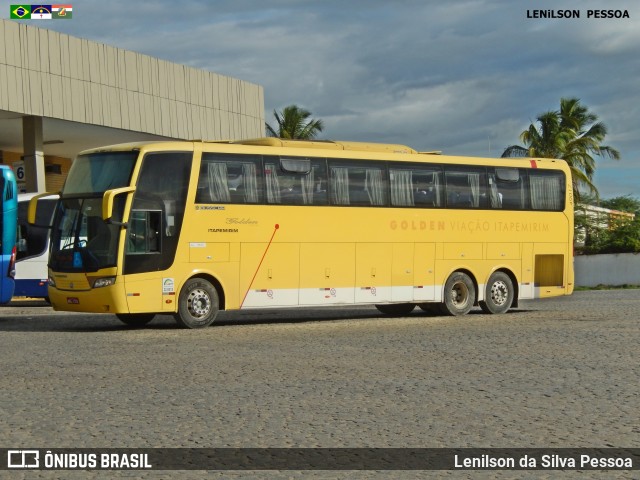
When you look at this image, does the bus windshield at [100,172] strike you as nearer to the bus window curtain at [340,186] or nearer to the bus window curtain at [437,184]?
the bus window curtain at [340,186]

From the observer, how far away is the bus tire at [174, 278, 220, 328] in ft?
66.9

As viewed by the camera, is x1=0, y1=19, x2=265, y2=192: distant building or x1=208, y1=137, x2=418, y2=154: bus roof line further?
x1=0, y1=19, x2=265, y2=192: distant building

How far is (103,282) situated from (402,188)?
707 cm

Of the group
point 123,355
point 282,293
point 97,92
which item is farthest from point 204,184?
point 97,92

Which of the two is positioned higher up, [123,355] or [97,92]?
[97,92]

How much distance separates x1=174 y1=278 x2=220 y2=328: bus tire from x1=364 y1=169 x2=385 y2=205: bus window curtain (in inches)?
165

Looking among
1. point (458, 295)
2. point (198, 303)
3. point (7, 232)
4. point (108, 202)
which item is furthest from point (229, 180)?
point (458, 295)

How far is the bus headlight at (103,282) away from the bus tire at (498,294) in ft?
29.8

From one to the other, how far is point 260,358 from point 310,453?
6682 mm

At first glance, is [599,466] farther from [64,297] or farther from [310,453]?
[64,297]

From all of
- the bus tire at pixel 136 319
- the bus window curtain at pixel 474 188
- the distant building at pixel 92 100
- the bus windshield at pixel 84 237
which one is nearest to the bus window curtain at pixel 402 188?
the bus window curtain at pixel 474 188

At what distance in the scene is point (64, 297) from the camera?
66.7 ft

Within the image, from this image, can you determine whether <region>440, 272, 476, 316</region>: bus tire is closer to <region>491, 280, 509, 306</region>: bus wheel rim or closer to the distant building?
<region>491, 280, 509, 306</region>: bus wheel rim

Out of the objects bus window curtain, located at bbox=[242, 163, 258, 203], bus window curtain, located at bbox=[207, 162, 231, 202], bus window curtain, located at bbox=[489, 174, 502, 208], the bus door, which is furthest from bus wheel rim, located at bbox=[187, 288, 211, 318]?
bus window curtain, located at bbox=[489, 174, 502, 208]
